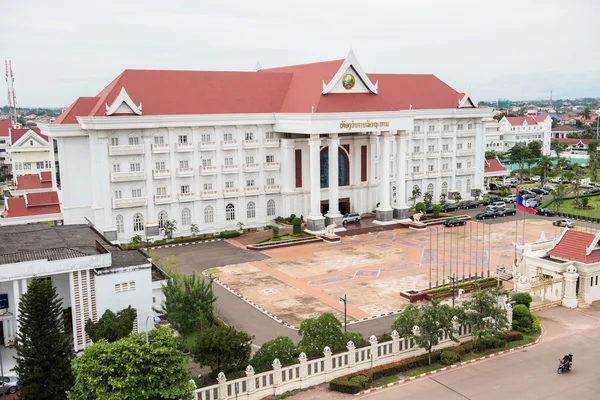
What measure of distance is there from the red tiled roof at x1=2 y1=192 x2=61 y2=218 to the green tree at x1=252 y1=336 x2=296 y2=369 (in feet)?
108

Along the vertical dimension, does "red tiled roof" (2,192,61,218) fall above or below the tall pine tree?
above

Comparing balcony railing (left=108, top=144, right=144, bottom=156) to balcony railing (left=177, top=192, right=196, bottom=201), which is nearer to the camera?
balcony railing (left=108, top=144, right=144, bottom=156)

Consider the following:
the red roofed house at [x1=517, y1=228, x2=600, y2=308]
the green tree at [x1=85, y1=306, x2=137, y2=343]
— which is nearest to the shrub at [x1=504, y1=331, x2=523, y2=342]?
the red roofed house at [x1=517, y1=228, x2=600, y2=308]

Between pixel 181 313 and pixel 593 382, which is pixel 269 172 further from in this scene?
pixel 593 382

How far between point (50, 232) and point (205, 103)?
2448cm

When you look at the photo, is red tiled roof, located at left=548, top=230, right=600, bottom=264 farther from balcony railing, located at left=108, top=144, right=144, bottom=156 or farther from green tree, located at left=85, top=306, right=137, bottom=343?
balcony railing, located at left=108, top=144, right=144, bottom=156

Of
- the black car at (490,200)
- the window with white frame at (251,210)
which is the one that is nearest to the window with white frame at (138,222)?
the window with white frame at (251,210)

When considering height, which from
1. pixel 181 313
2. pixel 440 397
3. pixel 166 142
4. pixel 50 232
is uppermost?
pixel 166 142

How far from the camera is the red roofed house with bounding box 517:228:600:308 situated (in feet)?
113

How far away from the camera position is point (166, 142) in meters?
53.2

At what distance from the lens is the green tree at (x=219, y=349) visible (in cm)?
2377

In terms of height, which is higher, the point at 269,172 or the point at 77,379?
the point at 269,172

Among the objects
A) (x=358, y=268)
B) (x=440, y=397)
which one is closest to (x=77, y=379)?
(x=440, y=397)

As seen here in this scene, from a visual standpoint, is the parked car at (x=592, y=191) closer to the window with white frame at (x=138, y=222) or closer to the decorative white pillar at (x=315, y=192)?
the decorative white pillar at (x=315, y=192)
